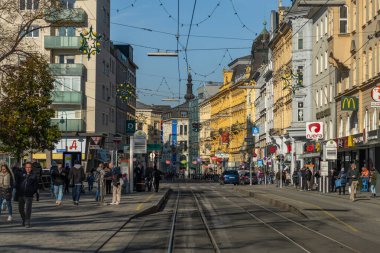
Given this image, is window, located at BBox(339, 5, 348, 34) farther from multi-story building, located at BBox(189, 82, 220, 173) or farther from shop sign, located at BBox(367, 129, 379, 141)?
multi-story building, located at BBox(189, 82, 220, 173)

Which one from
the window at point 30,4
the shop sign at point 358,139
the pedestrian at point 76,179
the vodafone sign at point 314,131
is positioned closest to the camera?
the pedestrian at point 76,179

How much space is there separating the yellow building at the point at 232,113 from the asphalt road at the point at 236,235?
87263 millimetres

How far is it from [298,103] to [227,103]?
6515cm

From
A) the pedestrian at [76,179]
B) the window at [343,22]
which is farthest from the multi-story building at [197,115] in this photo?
the pedestrian at [76,179]

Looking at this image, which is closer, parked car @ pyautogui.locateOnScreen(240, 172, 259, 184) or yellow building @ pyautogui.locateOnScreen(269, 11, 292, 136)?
parked car @ pyautogui.locateOnScreen(240, 172, 259, 184)

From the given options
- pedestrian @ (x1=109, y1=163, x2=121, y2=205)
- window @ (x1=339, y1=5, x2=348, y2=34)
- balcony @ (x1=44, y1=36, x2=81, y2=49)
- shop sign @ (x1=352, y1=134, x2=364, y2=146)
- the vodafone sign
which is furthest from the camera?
balcony @ (x1=44, y1=36, x2=81, y2=49)

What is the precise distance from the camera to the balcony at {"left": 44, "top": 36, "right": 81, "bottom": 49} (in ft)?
239

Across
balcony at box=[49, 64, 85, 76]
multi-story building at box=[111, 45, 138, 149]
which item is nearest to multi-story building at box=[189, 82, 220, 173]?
multi-story building at box=[111, 45, 138, 149]

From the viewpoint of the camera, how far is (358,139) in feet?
168

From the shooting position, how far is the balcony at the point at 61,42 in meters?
72.8

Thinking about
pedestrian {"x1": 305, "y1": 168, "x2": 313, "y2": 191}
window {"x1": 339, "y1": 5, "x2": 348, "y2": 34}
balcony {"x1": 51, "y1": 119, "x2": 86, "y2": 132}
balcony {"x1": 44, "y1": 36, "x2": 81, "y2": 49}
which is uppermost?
balcony {"x1": 44, "y1": 36, "x2": 81, "y2": 49}

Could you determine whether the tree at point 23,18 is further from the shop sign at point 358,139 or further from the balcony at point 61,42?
the balcony at point 61,42

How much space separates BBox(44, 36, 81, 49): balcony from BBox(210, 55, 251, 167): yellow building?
4385cm

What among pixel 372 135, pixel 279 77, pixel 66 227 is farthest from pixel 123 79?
pixel 66 227
